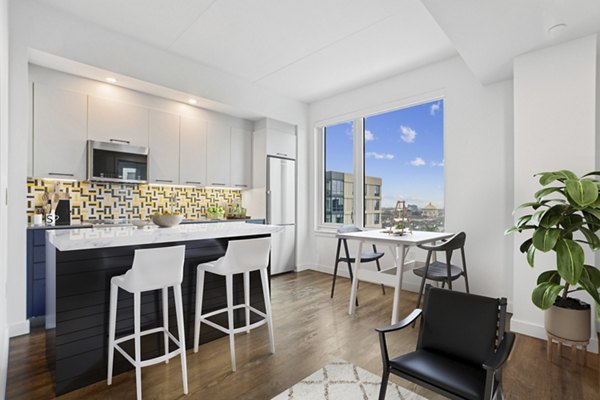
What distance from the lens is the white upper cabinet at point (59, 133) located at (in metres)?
3.24

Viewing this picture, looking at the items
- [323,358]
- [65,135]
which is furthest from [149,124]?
[323,358]

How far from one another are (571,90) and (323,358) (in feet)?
10.1

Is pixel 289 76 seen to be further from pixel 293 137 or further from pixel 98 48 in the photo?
pixel 98 48

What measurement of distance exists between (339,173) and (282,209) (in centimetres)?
118

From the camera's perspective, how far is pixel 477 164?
146 inches

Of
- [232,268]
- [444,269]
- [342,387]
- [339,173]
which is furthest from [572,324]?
[339,173]

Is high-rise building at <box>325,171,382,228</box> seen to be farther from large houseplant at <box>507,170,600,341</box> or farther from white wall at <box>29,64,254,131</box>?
large houseplant at <box>507,170,600,341</box>

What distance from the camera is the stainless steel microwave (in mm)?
3562

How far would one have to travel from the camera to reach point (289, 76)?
14.8 feet

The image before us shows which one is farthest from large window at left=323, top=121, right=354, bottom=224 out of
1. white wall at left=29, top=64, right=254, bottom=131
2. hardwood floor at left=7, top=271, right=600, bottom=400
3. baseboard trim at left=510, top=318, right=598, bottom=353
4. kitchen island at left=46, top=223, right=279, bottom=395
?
kitchen island at left=46, top=223, right=279, bottom=395

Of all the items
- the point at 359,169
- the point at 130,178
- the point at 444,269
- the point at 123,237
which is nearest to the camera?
the point at 123,237

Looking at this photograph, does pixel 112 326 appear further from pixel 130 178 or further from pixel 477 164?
pixel 477 164

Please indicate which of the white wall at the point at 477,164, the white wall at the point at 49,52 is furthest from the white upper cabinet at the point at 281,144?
the white wall at the point at 477,164

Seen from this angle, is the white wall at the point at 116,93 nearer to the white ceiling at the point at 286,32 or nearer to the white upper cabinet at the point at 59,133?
the white upper cabinet at the point at 59,133
